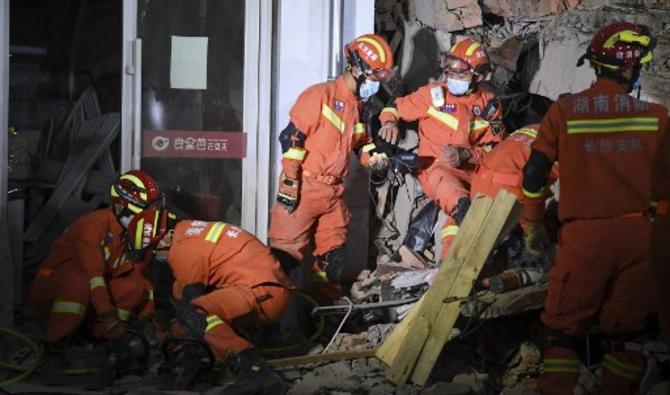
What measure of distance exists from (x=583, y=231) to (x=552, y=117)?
0.66m

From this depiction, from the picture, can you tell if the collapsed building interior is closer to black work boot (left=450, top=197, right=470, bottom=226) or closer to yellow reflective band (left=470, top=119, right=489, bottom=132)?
black work boot (left=450, top=197, right=470, bottom=226)

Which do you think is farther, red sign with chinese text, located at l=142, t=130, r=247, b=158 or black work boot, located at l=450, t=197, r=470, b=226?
red sign with chinese text, located at l=142, t=130, r=247, b=158

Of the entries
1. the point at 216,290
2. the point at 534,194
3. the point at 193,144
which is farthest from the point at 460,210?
the point at 193,144

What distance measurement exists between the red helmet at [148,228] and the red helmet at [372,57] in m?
1.96

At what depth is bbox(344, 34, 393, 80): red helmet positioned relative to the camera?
7.30 metres

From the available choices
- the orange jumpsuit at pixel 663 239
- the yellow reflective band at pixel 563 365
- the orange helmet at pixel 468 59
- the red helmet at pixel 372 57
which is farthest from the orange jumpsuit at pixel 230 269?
the orange jumpsuit at pixel 663 239

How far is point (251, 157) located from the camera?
25.8ft

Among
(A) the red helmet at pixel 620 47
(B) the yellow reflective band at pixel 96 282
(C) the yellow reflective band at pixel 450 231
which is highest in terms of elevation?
(A) the red helmet at pixel 620 47

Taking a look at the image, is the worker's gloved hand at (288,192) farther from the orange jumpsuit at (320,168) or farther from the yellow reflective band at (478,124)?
the yellow reflective band at (478,124)

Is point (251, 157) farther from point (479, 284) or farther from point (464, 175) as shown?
point (479, 284)

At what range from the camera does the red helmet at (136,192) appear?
257 inches

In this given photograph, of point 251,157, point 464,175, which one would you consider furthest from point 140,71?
point 464,175

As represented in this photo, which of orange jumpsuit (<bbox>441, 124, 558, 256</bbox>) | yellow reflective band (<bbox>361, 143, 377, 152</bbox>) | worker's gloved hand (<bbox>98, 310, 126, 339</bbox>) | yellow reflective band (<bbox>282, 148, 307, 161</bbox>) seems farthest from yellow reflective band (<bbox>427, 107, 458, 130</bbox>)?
worker's gloved hand (<bbox>98, 310, 126, 339</bbox>)

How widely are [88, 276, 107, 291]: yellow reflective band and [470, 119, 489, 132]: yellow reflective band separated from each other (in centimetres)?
329
